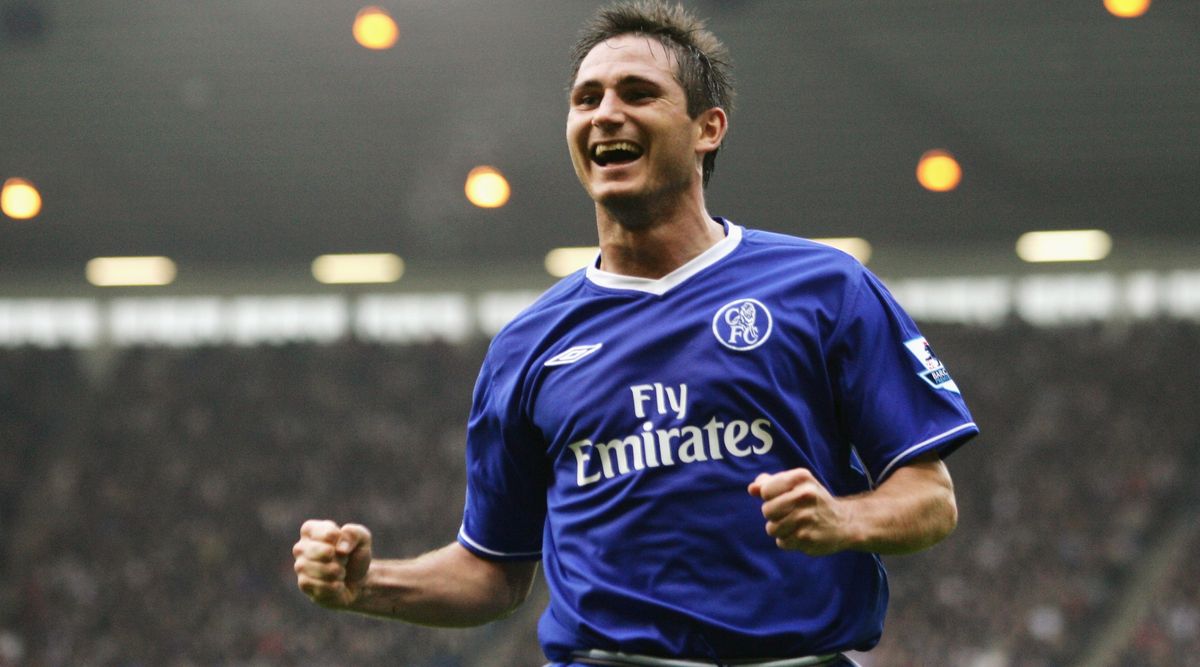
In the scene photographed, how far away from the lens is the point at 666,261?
9.80ft

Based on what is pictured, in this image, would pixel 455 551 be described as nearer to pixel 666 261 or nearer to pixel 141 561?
pixel 666 261

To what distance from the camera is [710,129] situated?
3.06 metres

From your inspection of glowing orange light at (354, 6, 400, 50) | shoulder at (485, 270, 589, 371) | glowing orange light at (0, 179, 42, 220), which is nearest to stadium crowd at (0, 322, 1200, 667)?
glowing orange light at (0, 179, 42, 220)

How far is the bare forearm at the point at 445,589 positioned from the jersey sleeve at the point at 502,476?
44mm

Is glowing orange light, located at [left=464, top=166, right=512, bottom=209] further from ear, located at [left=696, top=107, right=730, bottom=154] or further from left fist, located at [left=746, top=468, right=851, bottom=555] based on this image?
left fist, located at [left=746, top=468, right=851, bottom=555]

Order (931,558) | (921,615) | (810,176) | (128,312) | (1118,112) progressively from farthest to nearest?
1. (128,312)
2. (931,558)
3. (921,615)
4. (810,176)
5. (1118,112)

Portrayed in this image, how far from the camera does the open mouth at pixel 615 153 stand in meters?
2.91

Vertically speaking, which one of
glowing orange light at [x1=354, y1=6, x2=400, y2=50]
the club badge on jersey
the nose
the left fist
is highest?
glowing orange light at [x1=354, y1=6, x2=400, y2=50]

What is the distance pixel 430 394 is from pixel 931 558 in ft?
27.4

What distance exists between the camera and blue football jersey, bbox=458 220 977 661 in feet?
8.75

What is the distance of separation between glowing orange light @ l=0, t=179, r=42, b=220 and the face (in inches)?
536

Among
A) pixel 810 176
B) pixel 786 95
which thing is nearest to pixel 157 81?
pixel 786 95

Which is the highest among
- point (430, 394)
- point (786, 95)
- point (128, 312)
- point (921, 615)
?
point (786, 95)

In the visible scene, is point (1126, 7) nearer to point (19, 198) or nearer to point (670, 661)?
point (19, 198)
